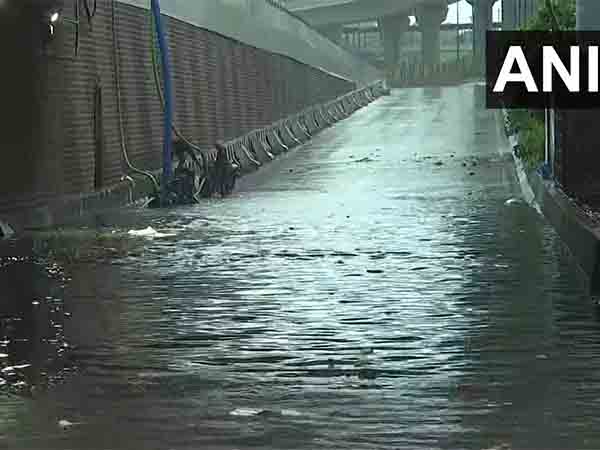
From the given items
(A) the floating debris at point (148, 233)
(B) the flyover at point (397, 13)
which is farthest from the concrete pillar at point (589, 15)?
(B) the flyover at point (397, 13)

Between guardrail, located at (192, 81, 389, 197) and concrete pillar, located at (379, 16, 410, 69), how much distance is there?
87941 mm

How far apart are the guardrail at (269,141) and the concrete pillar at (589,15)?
1035 cm

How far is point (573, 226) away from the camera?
746 inches

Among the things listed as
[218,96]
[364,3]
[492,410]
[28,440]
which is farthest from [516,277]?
[364,3]

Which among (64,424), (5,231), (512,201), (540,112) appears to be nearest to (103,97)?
(512,201)

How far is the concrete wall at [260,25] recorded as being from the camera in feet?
139

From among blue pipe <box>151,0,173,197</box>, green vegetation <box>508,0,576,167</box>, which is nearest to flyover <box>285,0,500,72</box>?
green vegetation <box>508,0,576,167</box>

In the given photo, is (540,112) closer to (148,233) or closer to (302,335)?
(148,233)

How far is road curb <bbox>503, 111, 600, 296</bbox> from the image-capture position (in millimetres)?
15969

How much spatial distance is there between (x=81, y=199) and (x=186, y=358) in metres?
16.3

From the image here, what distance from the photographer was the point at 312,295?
15.9m

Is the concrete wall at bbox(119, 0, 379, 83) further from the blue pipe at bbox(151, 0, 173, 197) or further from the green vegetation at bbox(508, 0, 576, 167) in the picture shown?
the green vegetation at bbox(508, 0, 576, 167)

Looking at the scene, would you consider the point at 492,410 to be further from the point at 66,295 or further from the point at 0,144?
the point at 0,144

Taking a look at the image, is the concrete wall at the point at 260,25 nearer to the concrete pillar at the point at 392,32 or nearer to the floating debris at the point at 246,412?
the floating debris at the point at 246,412
